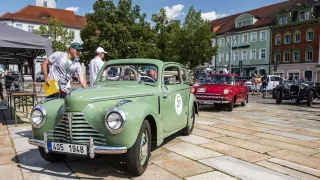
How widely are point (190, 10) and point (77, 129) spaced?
1726 inches

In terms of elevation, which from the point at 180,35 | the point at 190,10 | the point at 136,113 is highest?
the point at 190,10

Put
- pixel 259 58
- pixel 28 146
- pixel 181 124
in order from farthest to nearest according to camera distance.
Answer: pixel 259 58 → pixel 181 124 → pixel 28 146

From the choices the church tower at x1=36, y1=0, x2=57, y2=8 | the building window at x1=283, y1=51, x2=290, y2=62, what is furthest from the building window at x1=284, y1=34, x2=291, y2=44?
the church tower at x1=36, y1=0, x2=57, y2=8

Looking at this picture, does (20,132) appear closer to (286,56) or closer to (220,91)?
(220,91)

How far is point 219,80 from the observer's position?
12.7m

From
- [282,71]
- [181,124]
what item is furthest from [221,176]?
[282,71]

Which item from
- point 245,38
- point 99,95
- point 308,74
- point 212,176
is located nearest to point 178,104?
point 212,176

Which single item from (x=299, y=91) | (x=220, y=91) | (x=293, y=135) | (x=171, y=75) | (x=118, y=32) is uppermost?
(x=118, y=32)

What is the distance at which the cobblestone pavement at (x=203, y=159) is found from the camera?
14.0ft

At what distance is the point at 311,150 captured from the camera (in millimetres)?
5867

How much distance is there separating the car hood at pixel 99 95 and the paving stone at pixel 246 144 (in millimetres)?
2394

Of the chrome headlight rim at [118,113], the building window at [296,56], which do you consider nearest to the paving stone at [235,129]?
the chrome headlight rim at [118,113]

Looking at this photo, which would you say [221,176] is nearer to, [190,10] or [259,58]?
[190,10]

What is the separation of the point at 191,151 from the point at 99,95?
2.21 meters
